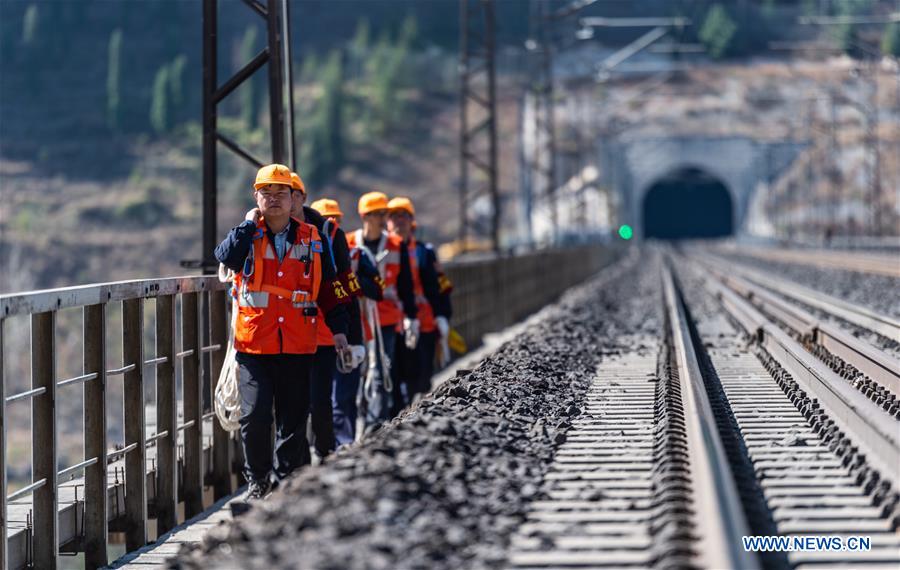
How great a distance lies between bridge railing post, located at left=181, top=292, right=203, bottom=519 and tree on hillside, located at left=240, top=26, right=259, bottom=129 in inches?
6025

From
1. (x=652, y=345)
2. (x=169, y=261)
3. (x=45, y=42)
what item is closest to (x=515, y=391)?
(x=652, y=345)

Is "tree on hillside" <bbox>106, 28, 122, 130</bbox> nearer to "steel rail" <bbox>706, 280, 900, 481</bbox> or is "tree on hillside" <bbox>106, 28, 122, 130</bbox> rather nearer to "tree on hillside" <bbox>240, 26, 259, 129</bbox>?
"tree on hillside" <bbox>240, 26, 259, 129</bbox>

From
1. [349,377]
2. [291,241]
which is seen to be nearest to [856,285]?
[349,377]

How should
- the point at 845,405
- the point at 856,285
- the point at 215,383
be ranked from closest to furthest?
1. the point at 845,405
2. the point at 215,383
3. the point at 856,285

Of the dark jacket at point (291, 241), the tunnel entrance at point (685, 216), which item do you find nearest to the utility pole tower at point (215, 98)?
the dark jacket at point (291, 241)

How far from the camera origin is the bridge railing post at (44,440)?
26.1 feet

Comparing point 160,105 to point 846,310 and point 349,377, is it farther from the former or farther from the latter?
point 349,377

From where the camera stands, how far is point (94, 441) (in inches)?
345

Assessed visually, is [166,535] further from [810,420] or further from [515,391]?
[810,420]

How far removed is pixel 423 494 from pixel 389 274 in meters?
6.15

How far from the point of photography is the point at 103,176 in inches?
6122

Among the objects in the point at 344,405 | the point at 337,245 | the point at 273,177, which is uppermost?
the point at 273,177

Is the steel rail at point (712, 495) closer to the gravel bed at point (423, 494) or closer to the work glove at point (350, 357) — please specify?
the gravel bed at point (423, 494)

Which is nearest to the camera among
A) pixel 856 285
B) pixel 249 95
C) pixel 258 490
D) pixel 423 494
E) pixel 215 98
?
pixel 423 494
